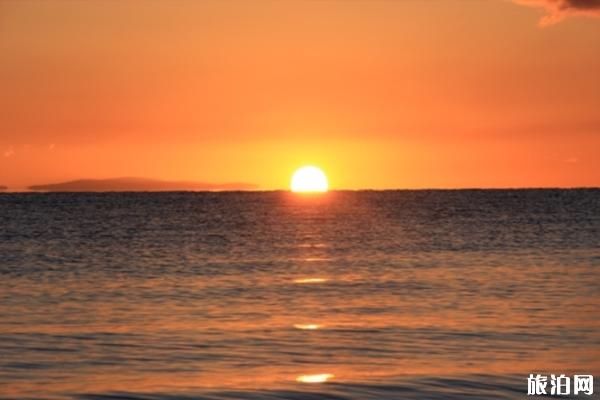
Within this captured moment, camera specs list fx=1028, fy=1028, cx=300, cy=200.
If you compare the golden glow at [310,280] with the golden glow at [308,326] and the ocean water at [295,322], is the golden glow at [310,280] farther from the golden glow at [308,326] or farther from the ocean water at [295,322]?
the golden glow at [308,326]

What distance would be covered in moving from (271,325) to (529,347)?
794cm

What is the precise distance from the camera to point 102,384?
21.9m

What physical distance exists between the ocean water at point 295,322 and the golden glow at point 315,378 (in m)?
0.04

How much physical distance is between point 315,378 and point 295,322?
8796 mm

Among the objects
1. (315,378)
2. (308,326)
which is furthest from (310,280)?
(315,378)

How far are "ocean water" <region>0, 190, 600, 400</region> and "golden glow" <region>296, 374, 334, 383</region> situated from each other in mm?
43

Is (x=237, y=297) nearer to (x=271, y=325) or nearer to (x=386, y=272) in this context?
(x=271, y=325)

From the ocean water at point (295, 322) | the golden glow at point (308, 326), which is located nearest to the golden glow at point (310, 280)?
the ocean water at point (295, 322)

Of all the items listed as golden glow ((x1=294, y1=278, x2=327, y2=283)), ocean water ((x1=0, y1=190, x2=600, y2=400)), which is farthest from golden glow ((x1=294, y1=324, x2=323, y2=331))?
golden glow ((x1=294, y1=278, x2=327, y2=283))

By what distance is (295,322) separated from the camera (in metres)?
31.2

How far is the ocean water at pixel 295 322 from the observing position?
22.0m

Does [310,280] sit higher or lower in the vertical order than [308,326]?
higher

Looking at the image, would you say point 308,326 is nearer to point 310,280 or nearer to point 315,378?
point 315,378

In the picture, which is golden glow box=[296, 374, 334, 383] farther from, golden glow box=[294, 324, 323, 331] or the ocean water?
golden glow box=[294, 324, 323, 331]
